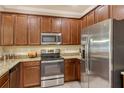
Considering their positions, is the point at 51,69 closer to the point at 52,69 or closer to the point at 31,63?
the point at 52,69

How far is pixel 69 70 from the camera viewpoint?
3928 millimetres

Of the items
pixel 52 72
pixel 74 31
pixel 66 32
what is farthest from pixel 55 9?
pixel 52 72

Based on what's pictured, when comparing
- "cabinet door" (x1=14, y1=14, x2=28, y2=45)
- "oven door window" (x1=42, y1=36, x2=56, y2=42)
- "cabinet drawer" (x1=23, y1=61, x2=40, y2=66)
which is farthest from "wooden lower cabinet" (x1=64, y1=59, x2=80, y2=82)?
"cabinet door" (x1=14, y1=14, x2=28, y2=45)

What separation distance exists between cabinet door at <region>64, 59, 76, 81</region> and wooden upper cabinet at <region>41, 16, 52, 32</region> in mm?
1219

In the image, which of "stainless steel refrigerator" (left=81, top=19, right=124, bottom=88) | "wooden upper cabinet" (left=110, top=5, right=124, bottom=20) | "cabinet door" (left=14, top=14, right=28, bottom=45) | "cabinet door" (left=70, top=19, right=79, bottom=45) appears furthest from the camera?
"cabinet door" (left=70, top=19, right=79, bottom=45)

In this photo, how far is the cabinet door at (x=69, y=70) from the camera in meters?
3.88

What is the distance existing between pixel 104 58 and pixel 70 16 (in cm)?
248

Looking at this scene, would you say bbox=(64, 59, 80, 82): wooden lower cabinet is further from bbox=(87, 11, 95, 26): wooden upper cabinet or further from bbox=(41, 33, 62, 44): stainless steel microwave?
bbox=(87, 11, 95, 26): wooden upper cabinet

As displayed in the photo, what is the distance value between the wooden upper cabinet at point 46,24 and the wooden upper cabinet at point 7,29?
89 centimetres

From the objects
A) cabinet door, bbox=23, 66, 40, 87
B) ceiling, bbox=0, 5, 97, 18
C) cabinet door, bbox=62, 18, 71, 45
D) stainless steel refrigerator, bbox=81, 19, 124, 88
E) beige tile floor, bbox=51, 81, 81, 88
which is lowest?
beige tile floor, bbox=51, 81, 81, 88

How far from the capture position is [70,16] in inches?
163

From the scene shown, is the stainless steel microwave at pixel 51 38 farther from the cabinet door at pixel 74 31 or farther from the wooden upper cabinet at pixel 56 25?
the cabinet door at pixel 74 31

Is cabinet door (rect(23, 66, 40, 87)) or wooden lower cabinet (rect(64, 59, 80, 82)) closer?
cabinet door (rect(23, 66, 40, 87))

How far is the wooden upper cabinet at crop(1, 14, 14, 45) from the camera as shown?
3428 millimetres
